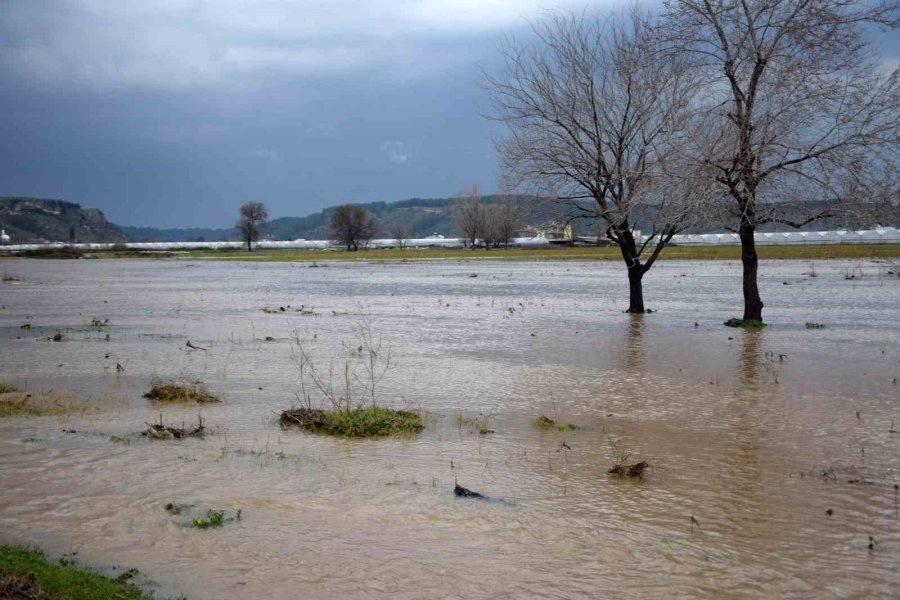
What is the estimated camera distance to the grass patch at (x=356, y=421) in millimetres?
11625

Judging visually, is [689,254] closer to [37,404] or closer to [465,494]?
[37,404]

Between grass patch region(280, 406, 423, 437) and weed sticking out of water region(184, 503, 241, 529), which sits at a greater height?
grass patch region(280, 406, 423, 437)

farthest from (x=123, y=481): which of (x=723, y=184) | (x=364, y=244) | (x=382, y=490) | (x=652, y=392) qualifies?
(x=364, y=244)

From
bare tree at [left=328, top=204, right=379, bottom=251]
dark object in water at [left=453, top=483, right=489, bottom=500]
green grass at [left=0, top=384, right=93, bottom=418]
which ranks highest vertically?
bare tree at [left=328, top=204, right=379, bottom=251]

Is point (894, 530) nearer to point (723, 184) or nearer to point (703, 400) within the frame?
point (703, 400)

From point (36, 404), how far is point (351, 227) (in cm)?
→ 15463

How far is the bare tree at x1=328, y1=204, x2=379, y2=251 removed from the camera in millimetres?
166250

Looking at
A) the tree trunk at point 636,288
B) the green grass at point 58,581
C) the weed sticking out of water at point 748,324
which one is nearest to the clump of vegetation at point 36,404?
the green grass at point 58,581

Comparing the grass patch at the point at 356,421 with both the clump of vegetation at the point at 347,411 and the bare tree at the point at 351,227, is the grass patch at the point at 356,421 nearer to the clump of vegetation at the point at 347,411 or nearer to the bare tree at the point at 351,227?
the clump of vegetation at the point at 347,411

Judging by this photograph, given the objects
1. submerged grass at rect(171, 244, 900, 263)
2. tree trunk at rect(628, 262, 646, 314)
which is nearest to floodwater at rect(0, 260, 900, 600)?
tree trunk at rect(628, 262, 646, 314)

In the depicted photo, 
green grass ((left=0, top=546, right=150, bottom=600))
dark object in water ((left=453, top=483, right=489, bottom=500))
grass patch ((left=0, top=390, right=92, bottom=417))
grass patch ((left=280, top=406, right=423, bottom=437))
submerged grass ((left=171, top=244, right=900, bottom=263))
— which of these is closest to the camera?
green grass ((left=0, top=546, right=150, bottom=600))

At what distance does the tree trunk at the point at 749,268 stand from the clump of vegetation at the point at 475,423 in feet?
38.8

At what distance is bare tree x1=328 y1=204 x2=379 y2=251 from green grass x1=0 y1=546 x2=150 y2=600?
160254 mm

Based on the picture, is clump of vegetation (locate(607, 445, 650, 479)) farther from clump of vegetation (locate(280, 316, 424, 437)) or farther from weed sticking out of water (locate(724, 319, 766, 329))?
weed sticking out of water (locate(724, 319, 766, 329))
